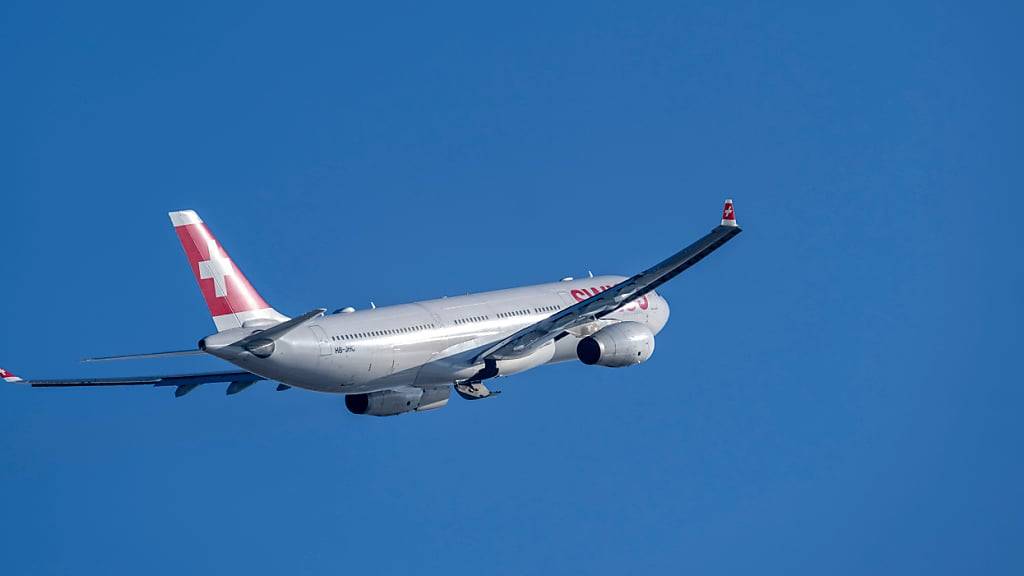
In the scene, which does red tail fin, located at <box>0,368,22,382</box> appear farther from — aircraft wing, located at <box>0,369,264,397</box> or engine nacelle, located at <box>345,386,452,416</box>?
engine nacelle, located at <box>345,386,452,416</box>

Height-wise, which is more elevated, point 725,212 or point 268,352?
point 725,212

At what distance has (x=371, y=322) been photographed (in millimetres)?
81062

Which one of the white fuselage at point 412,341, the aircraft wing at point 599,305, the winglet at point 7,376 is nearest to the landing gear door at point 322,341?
the white fuselage at point 412,341

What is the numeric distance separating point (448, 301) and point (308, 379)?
344 inches

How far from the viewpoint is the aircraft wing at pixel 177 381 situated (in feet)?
266

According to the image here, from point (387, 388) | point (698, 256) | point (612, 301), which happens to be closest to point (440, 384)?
point (387, 388)

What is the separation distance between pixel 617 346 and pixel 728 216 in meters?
13.2

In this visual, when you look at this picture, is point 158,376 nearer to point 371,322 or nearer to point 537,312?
point 371,322

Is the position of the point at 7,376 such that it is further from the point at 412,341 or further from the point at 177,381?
the point at 412,341

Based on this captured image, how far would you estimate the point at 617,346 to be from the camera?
85.8m

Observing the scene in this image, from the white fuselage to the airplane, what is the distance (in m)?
0.04

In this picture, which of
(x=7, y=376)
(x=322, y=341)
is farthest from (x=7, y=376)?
(x=322, y=341)

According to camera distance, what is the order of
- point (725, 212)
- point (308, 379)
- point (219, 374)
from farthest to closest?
1. point (219, 374)
2. point (308, 379)
3. point (725, 212)

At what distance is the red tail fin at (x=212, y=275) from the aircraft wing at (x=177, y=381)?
2.82m
